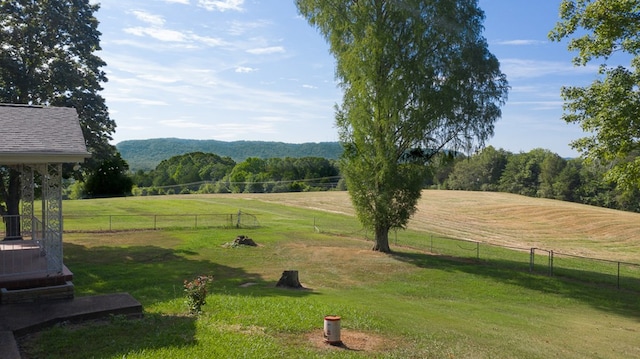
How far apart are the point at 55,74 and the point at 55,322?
16958 mm

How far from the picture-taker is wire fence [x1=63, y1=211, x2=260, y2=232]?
32494 millimetres

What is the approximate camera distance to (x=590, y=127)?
51.0 ft

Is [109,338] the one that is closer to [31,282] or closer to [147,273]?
[31,282]

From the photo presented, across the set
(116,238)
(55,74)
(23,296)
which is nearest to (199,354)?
(23,296)

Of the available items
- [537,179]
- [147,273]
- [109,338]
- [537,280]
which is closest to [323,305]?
[109,338]

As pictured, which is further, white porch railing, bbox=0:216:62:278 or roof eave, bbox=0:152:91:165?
white porch railing, bbox=0:216:62:278

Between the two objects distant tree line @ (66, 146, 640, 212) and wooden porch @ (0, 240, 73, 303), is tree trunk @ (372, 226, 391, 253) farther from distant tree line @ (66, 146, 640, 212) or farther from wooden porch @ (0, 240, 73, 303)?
distant tree line @ (66, 146, 640, 212)

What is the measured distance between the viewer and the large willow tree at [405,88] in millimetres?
22938

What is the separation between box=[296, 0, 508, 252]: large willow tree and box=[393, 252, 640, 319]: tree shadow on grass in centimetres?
266

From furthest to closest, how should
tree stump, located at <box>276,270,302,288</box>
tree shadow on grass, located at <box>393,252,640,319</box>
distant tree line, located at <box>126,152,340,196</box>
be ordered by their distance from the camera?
distant tree line, located at <box>126,152,340,196</box>, tree shadow on grass, located at <box>393,252,640,319</box>, tree stump, located at <box>276,270,302,288</box>

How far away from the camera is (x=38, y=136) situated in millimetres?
10977

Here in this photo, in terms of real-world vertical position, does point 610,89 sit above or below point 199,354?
above

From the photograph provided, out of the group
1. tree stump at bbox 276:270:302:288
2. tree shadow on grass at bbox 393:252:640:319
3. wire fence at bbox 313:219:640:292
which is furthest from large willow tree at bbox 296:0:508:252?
tree stump at bbox 276:270:302:288

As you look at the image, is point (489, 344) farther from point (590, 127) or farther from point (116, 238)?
point (116, 238)
